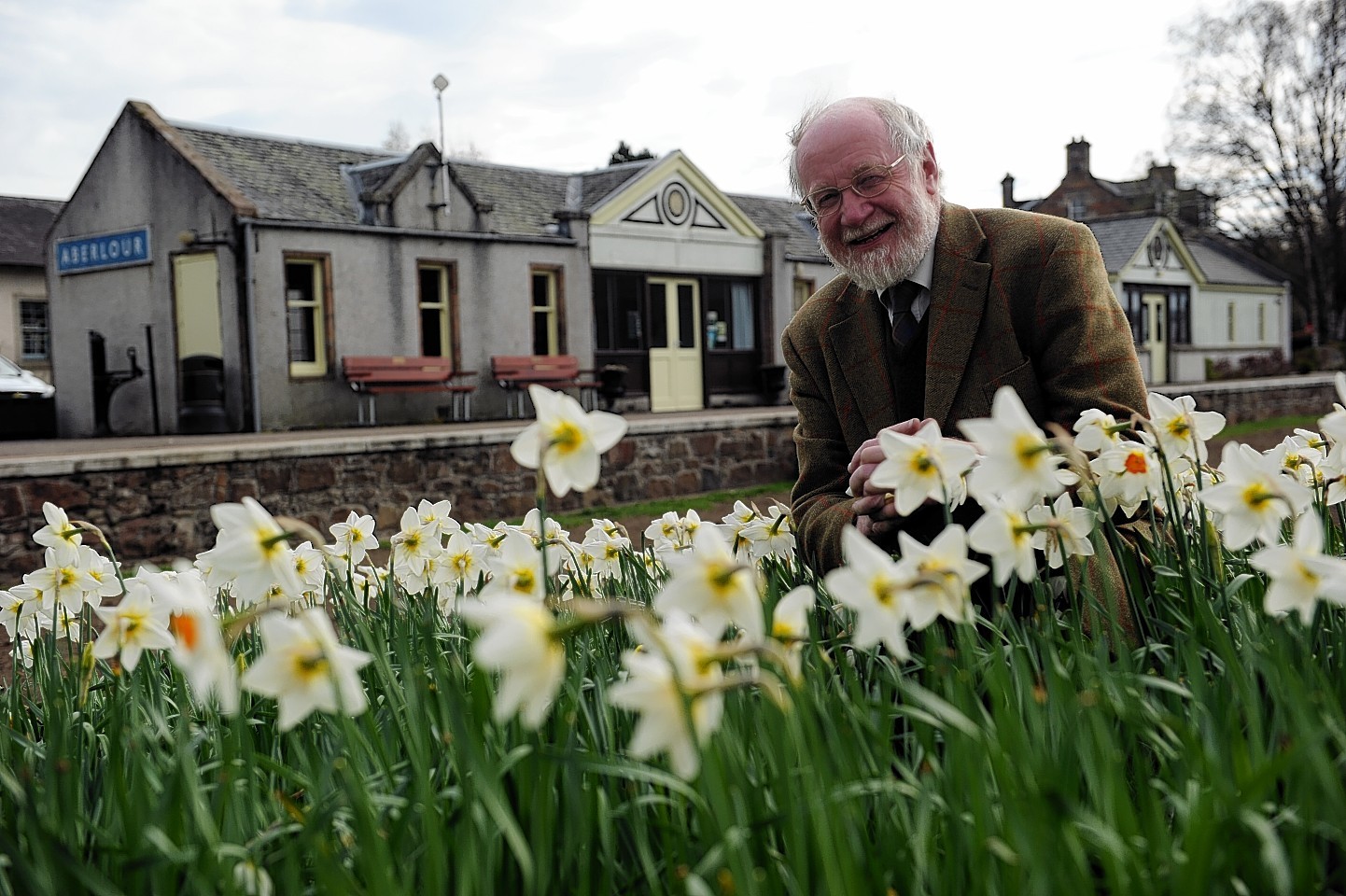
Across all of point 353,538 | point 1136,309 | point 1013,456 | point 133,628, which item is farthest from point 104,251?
point 1136,309

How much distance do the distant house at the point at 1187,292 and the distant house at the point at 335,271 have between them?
11157 mm

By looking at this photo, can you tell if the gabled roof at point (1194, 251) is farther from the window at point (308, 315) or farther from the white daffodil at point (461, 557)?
the white daffodil at point (461, 557)

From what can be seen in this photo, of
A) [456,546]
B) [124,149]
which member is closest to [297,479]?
[456,546]

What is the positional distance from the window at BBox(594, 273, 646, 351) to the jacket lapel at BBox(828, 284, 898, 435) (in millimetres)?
18770

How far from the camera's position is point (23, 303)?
88.2 ft

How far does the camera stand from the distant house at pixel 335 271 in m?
17.5

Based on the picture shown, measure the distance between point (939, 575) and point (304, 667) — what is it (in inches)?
24.3

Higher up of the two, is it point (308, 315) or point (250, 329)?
point (308, 315)

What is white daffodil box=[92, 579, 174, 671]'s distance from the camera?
158 cm

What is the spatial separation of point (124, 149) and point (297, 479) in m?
11.0

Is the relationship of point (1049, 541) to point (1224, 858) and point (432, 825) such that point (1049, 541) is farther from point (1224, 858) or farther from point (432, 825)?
point (432, 825)

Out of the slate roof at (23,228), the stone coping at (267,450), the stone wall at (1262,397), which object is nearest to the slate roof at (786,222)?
the stone wall at (1262,397)

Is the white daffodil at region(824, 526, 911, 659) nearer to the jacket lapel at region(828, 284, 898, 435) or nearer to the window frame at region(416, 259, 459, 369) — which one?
the jacket lapel at region(828, 284, 898, 435)

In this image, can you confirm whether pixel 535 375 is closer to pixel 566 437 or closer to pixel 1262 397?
pixel 1262 397
